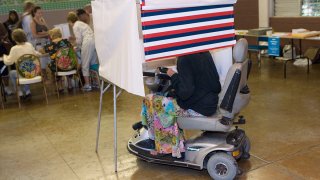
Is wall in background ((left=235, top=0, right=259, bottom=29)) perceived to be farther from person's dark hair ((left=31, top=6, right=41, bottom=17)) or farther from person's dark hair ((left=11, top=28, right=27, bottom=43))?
person's dark hair ((left=11, top=28, right=27, bottom=43))

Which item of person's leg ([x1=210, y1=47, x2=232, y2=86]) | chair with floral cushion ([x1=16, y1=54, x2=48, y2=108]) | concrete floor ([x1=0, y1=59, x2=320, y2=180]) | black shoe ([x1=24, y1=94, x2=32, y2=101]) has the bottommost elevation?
concrete floor ([x1=0, y1=59, x2=320, y2=180])

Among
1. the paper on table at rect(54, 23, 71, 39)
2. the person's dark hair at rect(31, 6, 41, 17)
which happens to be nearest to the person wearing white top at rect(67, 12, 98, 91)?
the paper on table at rect(54, 23, 71, 39)

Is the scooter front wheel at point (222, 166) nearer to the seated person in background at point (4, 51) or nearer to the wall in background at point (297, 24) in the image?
the seated person in background at point (4, 51)

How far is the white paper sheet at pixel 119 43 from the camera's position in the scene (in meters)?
2.57

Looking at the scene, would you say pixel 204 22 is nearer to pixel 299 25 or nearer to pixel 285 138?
pixel 285 138

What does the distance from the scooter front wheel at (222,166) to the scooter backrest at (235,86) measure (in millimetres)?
322

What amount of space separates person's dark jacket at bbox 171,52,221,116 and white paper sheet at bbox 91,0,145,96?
445mm

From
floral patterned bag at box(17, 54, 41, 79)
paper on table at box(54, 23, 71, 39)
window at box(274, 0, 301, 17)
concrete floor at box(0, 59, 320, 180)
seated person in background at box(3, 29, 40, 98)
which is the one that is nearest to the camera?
concrete floor at box(0, 59, 320, 180)

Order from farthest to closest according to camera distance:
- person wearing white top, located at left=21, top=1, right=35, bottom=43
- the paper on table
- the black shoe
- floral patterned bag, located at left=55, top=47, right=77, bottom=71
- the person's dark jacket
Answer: person wearing white top, located at left=21, top=1, right=35, bottom=43 → the paper on table → the black shoe → floral patterned bag, located at left=55, top=47, right=77, bottom=71 → the person's dark jacket

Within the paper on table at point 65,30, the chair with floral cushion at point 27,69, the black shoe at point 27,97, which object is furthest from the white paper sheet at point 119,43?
the paper on table at point 65,30

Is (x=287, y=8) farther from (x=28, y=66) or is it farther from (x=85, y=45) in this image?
(x=28, y=66)

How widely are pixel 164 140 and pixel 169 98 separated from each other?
1.16 feet

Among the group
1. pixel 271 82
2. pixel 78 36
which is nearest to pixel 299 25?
pixel 271 82

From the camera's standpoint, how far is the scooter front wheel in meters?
2.95
